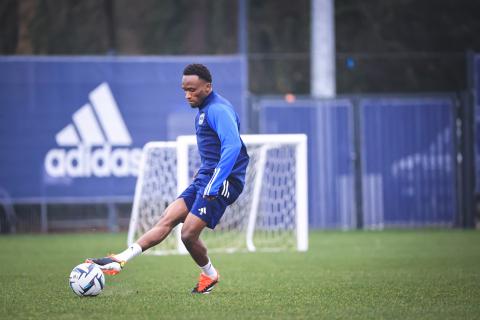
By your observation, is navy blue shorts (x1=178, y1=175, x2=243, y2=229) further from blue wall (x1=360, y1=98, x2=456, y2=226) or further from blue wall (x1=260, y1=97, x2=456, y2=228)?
blue wall (x1=360, y1=98, x2=456, y2=226)

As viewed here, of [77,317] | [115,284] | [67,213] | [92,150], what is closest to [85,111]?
[92,150]

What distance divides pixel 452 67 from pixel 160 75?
915 centimetres

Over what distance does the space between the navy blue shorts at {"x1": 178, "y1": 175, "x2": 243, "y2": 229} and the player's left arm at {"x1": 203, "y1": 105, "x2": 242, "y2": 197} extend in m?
0.21

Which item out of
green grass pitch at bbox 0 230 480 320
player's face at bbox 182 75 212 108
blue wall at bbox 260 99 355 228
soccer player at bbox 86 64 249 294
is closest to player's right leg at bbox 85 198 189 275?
soccer player at bbox 86 64 249 294

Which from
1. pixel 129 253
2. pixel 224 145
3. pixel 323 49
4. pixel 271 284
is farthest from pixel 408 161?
pixel 129 253

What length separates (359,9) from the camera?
2667cm

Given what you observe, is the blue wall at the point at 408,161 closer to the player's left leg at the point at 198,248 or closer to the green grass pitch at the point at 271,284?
the green grass pitch at the point at 271,284

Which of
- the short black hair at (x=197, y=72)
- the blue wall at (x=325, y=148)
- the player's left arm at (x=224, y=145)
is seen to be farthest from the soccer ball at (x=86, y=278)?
the blue wall at (x=325, y=148)

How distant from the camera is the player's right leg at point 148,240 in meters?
8.68

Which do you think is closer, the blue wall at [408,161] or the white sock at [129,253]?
the white sock at [129,253]

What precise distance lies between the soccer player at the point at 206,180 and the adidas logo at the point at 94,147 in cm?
1039

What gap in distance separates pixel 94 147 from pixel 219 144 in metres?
10.5

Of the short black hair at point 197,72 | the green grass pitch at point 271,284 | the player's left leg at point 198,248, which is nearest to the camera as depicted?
the green grass pitch at point 271,284

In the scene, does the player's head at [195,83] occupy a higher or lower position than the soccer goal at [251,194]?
higher
